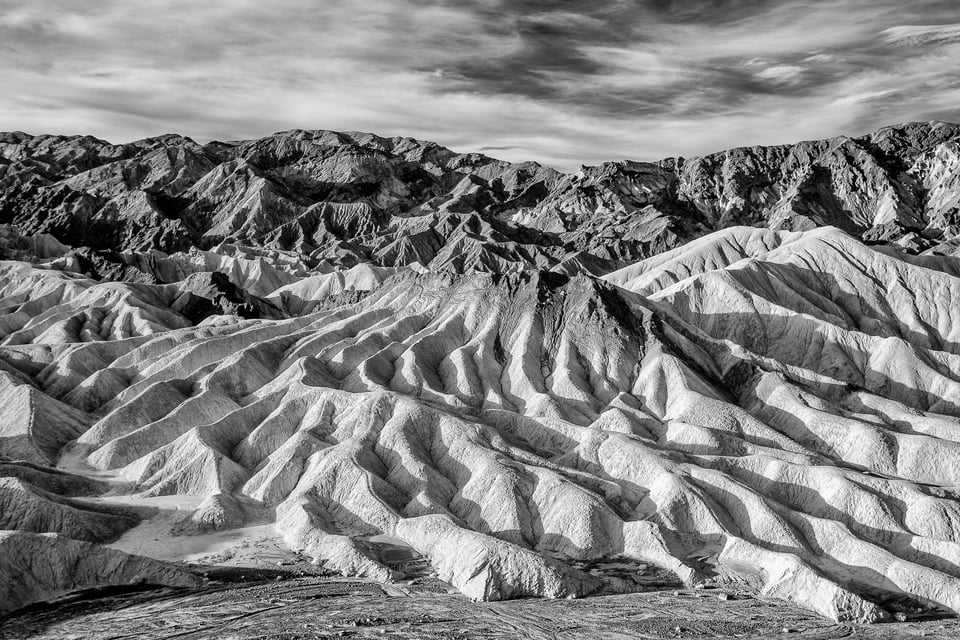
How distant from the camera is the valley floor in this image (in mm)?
51406

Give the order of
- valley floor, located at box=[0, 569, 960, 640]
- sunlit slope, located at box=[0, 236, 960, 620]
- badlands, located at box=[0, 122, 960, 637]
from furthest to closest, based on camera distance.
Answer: sunlit slope, located at box=[0, 236, 960, 620] < badlands, located at box=[0, 122, 960, 637] < valley floor, located at box=[0, 569, 960, 640]

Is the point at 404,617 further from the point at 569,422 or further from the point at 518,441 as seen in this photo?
the point at 569,422

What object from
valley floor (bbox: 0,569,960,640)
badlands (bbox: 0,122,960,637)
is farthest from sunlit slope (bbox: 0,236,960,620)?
valley floor (bbox: 0,569,960,640)

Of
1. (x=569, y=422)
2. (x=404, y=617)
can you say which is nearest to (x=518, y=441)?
(x=569, y=422)

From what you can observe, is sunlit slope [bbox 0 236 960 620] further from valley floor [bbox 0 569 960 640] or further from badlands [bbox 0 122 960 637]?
valley floor [bbox 0 569 960 640]

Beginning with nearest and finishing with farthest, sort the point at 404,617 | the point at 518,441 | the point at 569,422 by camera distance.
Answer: the point at 404,617, the point at 518,441, the point at 569,422

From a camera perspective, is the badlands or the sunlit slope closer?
the badlands

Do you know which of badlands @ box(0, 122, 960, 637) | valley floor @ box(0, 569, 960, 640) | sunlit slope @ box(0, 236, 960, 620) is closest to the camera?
valley floor @ box(0, 569, 960, 640)

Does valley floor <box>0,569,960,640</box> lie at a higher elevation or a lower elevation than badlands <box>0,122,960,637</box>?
lower

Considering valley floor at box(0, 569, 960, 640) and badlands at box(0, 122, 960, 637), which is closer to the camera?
valley floor at box(0, 569, 960, 640)

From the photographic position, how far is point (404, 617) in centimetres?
5356

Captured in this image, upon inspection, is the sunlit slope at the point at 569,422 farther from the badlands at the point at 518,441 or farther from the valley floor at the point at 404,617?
the valley floor at the point at 404,617

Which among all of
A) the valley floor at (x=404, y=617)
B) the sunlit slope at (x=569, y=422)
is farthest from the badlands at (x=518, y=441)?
the valley floor at (x=404, y=617)

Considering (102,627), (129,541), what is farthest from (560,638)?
(129,541)
